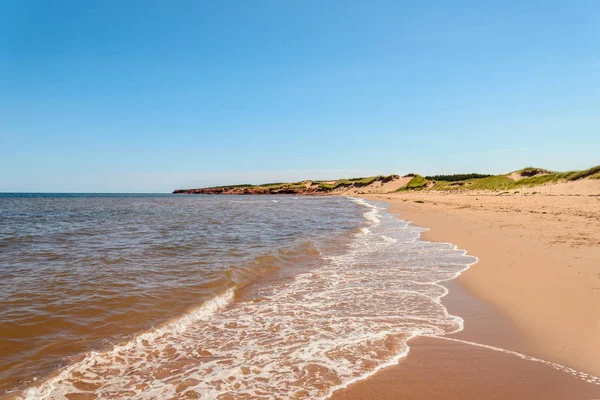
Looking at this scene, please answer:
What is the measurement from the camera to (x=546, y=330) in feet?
14.8

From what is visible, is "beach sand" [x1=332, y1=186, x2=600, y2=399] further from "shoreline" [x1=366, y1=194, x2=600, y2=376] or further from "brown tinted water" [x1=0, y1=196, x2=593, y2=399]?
"brown tinted water" [x1=0, y1=196, x2=593, y2=399]

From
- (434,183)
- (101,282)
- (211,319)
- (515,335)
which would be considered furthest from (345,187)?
(515,335)

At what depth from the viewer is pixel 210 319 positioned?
5.45m

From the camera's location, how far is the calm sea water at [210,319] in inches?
141

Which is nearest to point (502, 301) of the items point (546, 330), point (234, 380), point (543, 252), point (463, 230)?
point (546, 330)

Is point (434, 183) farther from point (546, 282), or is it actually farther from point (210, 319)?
point (210, 319)

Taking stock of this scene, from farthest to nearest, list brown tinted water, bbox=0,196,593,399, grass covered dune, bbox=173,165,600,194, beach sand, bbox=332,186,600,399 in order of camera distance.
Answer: grass covered dune, bbox=173,165,600,194, brown tinted water, bbox=0,196,593,399, beach sand, bbox=332,186,600,399

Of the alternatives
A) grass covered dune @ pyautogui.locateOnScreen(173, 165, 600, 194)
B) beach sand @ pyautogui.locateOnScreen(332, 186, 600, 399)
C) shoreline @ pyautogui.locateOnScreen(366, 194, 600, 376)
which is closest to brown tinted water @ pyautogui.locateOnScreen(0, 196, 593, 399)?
beach sand @ pyautogui.locateOnScreen(332, 186, 600, 399)

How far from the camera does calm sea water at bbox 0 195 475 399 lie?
3.58m

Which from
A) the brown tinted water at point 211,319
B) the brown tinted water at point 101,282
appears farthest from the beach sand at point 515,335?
the brown tinted water at point 101,282

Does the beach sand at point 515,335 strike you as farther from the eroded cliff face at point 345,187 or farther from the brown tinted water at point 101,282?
the eroded cliff face at point 345,187

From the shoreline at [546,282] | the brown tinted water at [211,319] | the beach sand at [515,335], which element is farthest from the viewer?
the shoreline at [546,282]

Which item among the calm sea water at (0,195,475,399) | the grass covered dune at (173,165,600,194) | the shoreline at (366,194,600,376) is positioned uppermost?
the grass covered dune at (173,165,600,194)

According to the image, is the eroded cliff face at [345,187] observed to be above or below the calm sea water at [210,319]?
above
